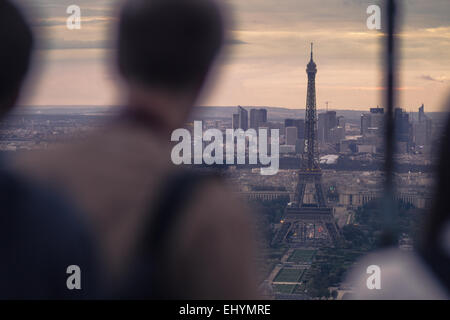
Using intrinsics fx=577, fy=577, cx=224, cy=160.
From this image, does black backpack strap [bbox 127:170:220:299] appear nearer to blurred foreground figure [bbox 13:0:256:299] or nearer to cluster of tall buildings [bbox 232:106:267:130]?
blurred foreground figure [bbox 13:0:256:299]

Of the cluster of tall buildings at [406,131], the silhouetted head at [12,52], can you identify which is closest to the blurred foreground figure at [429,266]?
the cluster of tall buildings at [406,131]

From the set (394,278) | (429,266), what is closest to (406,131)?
(394,278)

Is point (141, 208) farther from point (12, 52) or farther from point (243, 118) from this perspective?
point (243, 118)

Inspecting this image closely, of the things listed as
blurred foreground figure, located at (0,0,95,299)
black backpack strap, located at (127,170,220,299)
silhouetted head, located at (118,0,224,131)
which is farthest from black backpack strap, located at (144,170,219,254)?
silhouetted head, located at (118,0,224,131)

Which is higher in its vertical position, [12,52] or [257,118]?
[12,52]

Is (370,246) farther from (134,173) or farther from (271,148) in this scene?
(134,173)
